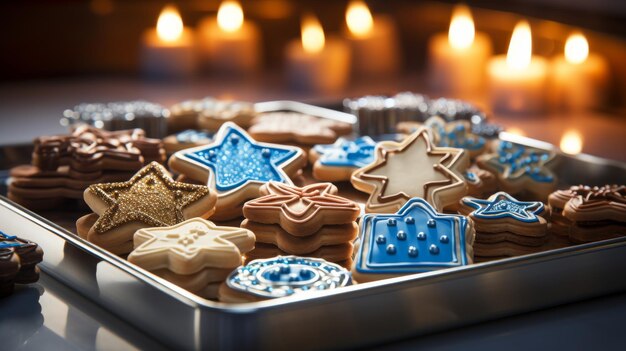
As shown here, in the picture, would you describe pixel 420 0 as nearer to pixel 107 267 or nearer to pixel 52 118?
pixel 52 118

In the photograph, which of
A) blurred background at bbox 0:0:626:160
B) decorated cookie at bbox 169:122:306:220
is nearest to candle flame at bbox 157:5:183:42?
blurred background at bbox 0:0:626:160

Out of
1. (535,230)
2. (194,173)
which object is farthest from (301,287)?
(194,173)

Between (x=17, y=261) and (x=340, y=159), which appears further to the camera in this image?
(x=340, y=159)

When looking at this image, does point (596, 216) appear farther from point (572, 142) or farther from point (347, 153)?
point (572, 142)

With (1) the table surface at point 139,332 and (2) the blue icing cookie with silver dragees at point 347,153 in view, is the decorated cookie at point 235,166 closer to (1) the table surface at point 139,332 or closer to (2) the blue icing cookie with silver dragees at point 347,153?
(2) the blue icing cookie with silver dragees at point 347,153

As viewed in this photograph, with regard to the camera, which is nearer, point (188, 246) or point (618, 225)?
point (188, 246)

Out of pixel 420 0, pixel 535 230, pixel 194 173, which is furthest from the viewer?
pixel 420 0

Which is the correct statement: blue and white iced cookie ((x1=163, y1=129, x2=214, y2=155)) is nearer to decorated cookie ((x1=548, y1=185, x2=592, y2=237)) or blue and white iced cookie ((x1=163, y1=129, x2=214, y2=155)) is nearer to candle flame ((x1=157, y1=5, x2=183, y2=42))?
decorated cookie ((x1=548, y1=185, x2=592, y2=237))

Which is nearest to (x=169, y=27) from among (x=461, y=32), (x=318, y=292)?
(x=461, y=32)
